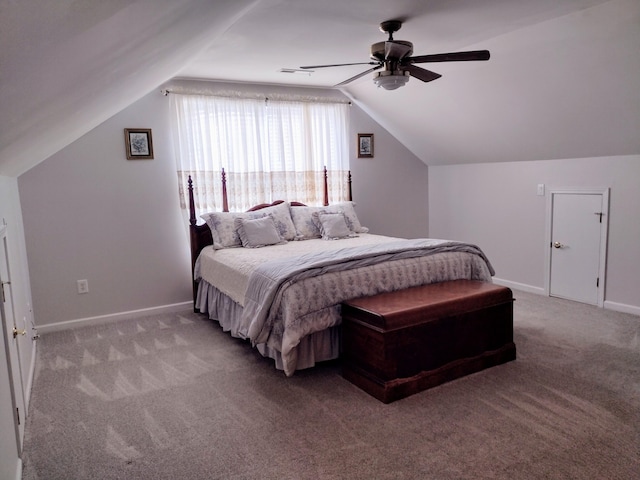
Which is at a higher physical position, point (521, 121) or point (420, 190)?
point (521, 121)

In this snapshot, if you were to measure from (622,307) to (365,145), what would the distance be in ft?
10.5

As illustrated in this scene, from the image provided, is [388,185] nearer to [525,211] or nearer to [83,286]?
[525,211]

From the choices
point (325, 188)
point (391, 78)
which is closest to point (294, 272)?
point (391, 78)

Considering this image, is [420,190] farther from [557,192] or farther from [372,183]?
[557,192]

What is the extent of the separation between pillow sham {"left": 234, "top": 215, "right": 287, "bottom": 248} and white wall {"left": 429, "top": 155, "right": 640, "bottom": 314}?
256cm

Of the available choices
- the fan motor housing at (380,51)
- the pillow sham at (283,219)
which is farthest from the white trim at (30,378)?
the fan motor housing at (380,51)

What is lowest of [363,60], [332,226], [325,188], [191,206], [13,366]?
[13,366]

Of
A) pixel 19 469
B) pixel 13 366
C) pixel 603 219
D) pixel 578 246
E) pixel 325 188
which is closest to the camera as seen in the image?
pixel 19 469

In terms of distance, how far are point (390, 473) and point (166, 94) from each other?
12.9 feet

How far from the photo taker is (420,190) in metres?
6.18

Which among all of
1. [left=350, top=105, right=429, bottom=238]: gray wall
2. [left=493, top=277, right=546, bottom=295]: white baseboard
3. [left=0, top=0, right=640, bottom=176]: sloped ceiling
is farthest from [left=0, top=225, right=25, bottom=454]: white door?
[left=493, top=277, right=546, bottom=295]: white baseboard

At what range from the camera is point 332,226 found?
4672mm

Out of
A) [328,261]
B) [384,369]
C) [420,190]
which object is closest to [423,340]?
[384,369]

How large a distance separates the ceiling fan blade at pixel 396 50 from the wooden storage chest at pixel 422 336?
1.57m
